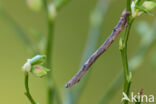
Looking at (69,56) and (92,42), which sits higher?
(69,56)

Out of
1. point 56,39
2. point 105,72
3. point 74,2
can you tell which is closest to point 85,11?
point 74,2

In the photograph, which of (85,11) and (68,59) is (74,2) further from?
(68,59)

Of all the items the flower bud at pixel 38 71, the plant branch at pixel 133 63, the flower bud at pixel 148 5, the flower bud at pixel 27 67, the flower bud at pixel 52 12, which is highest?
the flower bud at pixel 52 12

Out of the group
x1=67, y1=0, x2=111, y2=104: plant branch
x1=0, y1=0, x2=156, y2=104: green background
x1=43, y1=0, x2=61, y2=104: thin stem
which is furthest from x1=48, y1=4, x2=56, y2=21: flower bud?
x1=0, y1=0, x2=156, y2=104: green background

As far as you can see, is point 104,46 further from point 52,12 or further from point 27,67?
point 52,12

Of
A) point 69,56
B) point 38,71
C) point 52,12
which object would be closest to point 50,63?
point 52,12

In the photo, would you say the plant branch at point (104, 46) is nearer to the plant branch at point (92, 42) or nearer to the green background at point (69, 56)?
the plant branch at point (92, 42)

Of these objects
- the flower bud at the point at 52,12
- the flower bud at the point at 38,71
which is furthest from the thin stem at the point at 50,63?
the flower bud at the point at 38,71

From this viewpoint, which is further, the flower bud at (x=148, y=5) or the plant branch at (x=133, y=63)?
the plant branch at (x=133, y=63)

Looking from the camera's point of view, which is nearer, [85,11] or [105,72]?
[105,72]
